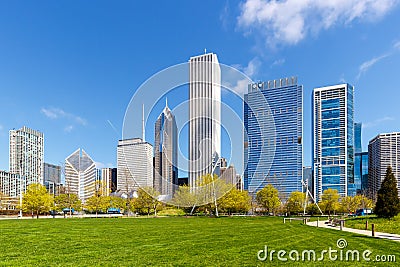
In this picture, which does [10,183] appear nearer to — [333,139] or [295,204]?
[295,204]

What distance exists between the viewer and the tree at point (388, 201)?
26469mm

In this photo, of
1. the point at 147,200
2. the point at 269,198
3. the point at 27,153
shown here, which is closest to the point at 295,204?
the point at 269,198

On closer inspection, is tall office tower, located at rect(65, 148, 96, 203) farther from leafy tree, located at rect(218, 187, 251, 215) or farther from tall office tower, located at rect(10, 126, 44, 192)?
leafy tree, located at rect(218, 187, 251, 215)

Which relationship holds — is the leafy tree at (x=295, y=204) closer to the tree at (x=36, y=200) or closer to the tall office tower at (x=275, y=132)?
the tall office tower at (x=275, y=132)

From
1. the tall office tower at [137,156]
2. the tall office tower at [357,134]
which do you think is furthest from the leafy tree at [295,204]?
the tall office tower at [357,134]

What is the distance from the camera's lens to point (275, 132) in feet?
170

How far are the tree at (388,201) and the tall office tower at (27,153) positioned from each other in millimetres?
124470

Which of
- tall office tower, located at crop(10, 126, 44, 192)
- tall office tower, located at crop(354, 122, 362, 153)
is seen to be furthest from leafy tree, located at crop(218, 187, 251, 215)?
tall office tower, located at crop(354, 122, 362, 153)

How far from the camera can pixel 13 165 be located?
433 ft

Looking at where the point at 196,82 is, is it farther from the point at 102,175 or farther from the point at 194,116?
the point at 102,175

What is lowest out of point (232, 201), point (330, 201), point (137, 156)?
point (330, 201)

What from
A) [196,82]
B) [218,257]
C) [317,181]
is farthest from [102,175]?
[218,257]

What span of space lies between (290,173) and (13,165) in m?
102

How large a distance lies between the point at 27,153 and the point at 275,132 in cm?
11235
